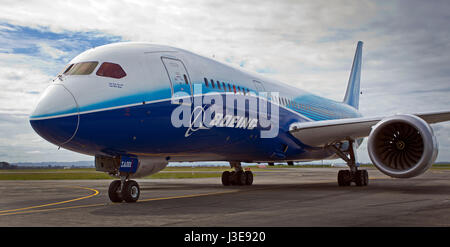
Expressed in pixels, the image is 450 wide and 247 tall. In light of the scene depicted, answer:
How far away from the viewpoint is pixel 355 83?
26344mm

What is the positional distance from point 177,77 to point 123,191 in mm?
3009

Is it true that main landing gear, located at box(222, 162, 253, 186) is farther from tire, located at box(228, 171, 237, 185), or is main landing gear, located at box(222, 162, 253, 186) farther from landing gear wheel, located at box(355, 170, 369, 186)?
landing gear wheel, located at box(355, 170, 369, 186)

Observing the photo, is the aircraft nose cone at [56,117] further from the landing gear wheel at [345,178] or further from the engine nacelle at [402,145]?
the landing gear wheel at [345,178]

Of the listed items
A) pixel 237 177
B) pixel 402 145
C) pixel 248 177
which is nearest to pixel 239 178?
pixel 237 177

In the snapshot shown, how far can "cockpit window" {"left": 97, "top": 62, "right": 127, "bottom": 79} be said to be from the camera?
8977 mm

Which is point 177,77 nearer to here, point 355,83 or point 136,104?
point 136,104

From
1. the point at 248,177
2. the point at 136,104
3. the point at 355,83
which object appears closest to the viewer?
the point at 136,104

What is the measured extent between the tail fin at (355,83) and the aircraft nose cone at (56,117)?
20.1 meters

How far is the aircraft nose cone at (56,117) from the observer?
799 centimetres

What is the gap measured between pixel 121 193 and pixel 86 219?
2.64 metres

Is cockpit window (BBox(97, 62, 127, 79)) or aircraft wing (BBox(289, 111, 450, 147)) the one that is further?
aircraft wing (BBox(289, 111, 450, 147))

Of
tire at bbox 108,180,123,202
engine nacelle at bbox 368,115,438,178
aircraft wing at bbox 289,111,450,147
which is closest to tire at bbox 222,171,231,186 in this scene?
aircraft wing at bbox 289,111,450,147

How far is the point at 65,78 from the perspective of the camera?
880 centimetres

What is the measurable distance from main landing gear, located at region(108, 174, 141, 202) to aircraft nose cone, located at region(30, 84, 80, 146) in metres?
2.07
